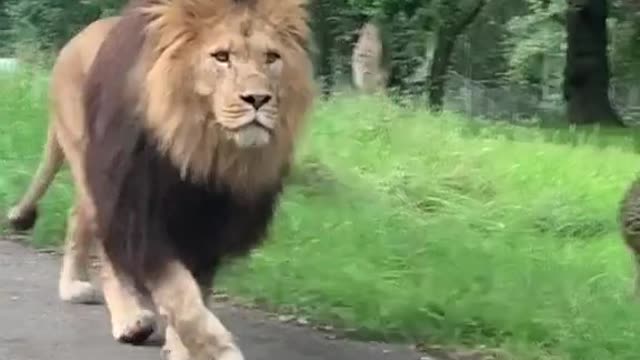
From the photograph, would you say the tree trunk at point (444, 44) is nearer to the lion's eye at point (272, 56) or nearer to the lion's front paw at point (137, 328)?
the lion's front paw at point (137, 328)

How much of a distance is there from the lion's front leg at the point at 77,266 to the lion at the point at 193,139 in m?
1.32

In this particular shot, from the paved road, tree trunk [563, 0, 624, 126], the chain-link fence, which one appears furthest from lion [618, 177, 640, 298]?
the chain-link fence

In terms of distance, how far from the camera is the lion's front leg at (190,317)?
5.10m

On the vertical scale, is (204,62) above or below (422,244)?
above

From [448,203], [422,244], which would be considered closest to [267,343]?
[422,244]

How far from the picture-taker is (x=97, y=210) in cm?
571

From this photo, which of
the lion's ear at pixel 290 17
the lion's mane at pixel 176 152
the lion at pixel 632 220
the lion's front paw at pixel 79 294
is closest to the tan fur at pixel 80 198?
the lion's front paw at pixel 79 294

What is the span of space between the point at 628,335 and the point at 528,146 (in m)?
9.10

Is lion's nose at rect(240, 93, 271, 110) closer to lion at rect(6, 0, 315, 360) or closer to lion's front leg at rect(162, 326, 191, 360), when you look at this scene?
lion at rect(6, 0, 315, 360)

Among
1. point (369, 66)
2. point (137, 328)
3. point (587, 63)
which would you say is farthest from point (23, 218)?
point (587, 63)

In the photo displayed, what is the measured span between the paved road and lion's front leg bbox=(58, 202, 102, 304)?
2.8 inches

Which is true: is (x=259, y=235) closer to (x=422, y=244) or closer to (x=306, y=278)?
(x=306, y=278)

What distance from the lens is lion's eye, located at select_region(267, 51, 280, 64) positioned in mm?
5137

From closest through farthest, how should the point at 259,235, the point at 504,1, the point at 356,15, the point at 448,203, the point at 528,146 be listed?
the point at 259,235 < the point at 448,203 < the point at 528,146 < the point at 356,15 < the point at 504,1
